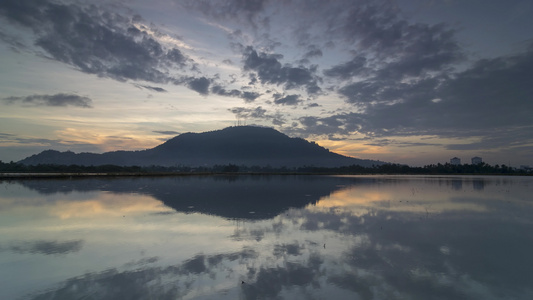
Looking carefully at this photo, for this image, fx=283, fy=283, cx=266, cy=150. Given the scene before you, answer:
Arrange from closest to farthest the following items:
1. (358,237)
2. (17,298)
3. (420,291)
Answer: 1. (17,298)
2. (420,291)
3. (358,237)

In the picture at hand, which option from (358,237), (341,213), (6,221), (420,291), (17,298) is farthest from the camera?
(341,213)

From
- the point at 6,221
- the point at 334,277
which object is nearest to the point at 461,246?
the point at 334,277

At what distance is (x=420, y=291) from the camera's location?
870 cm

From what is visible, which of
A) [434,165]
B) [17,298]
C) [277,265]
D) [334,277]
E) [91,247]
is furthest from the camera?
[434,165]

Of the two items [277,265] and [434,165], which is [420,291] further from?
[434,165]

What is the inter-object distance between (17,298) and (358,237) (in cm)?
1418

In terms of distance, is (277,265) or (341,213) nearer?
(277,265)

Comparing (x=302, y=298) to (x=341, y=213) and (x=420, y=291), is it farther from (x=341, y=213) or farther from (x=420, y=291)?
(x=341, y=213)

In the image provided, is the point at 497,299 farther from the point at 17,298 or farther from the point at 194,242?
the point at 17,298

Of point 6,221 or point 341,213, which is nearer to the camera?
point 6,221

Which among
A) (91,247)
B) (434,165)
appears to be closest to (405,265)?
(91,247)

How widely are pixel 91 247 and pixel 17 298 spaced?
5.21m

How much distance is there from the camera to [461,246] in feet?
46.0

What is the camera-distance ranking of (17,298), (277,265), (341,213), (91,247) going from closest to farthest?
(17,298) → (277,265) → (91,247) → (341,213)
